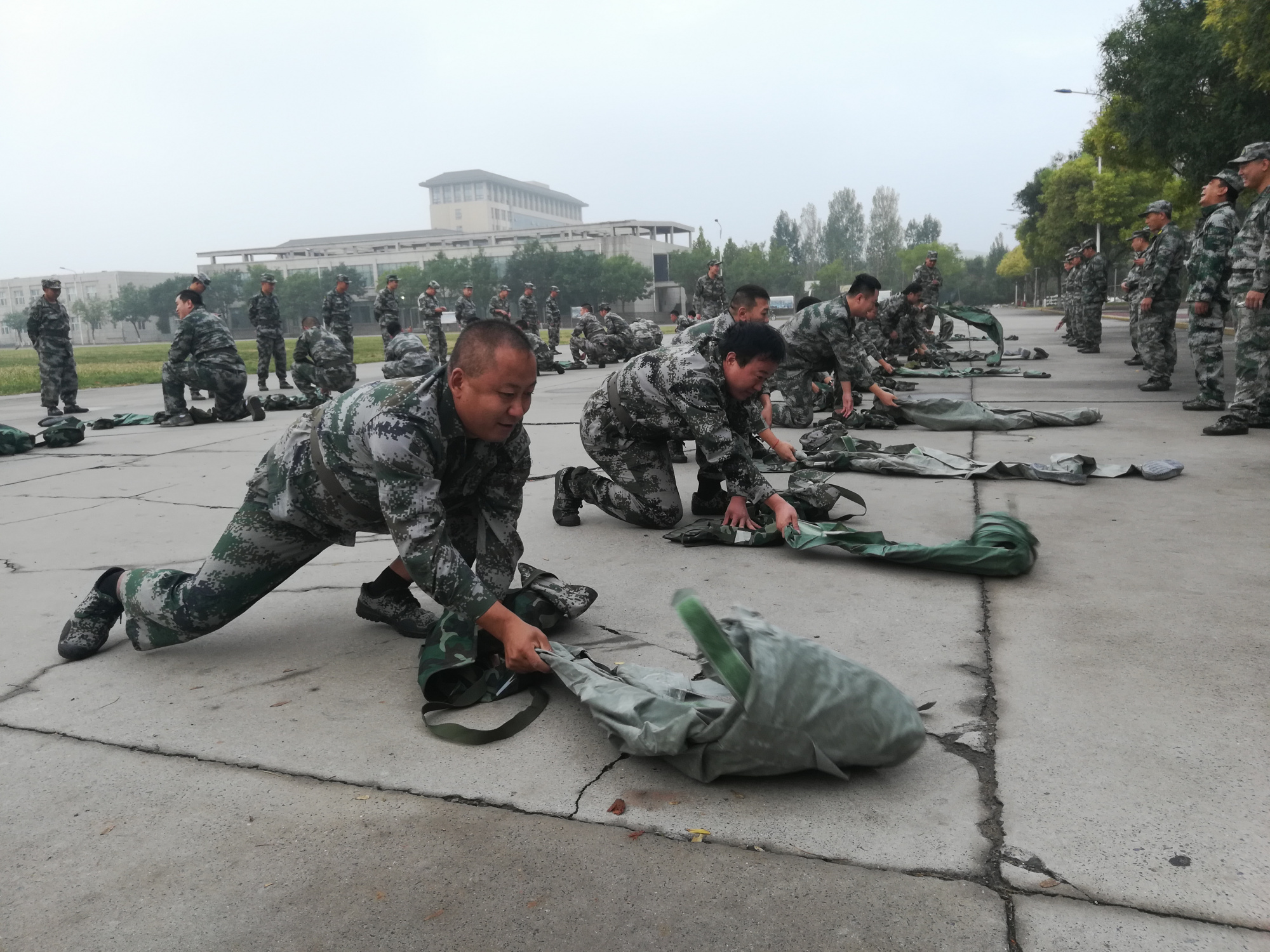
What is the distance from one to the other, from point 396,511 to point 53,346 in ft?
35.7

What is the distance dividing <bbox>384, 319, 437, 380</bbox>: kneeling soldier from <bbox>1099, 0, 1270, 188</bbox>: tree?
31.0ft

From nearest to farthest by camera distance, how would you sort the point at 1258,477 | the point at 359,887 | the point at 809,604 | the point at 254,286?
the point at 359,887 → the point at 809,604 → the point at 1258,477 → the point at 254,286

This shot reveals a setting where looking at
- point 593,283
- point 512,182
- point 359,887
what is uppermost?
point 512,182

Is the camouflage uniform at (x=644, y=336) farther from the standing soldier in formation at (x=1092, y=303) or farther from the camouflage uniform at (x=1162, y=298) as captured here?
the camouflage uniform at (x=1162, y=298)

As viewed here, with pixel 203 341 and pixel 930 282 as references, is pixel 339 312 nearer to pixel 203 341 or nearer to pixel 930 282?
pixel 203 341

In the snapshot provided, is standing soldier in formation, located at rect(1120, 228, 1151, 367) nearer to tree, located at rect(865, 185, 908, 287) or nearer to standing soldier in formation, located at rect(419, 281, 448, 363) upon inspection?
standing soldier in formation, located at rect(419, 281, 448, 363)

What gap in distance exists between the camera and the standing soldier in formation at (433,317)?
650 inches

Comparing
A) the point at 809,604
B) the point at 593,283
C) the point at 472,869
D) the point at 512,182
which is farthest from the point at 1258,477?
the point at 512,182

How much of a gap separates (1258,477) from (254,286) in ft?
245

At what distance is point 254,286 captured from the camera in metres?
70.4

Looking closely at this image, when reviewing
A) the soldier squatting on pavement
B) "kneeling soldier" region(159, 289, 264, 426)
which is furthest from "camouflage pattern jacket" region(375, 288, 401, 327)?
the soldier squatting on pavement

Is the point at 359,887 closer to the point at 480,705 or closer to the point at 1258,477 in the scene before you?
the point at 480,705

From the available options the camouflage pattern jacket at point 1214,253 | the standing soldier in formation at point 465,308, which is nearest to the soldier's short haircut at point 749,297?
the camouflage pattern jacket at point 1214,253

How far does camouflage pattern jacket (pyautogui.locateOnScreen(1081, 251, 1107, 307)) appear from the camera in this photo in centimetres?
1466
